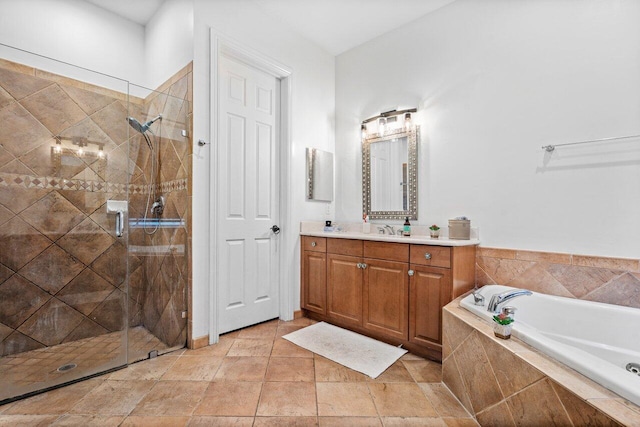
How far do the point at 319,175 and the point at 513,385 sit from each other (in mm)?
2384

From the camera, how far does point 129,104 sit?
7.51ft

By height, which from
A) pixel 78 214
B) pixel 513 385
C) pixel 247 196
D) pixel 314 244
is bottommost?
pixel 513 385

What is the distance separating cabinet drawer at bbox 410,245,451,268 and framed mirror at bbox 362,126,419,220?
25.9 inches

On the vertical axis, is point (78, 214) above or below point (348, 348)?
above

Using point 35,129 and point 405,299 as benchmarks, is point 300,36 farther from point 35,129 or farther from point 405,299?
point 405,299

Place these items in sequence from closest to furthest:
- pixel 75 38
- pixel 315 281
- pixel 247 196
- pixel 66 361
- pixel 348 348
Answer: pixel 66 361, pixel 348 348, pixel 75 38, pixel 247 196, pixel 315 281

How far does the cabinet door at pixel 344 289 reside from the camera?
250 cm

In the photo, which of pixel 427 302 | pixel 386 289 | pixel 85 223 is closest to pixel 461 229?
pixel 427 302

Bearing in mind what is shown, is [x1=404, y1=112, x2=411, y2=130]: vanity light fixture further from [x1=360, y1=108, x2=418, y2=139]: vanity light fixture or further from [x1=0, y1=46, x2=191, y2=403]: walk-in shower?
[x1=0, y1=46, x2=191, y2=403]: walk-in shower

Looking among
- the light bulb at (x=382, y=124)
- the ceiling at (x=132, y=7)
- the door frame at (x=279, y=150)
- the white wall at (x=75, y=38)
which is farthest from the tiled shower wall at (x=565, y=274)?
the ceiling at (x=132, y=7)

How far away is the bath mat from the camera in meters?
2.01

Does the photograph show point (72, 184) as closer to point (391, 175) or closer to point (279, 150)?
point (279, 150)

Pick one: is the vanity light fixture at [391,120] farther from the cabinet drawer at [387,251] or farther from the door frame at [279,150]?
the cabinet drawer at [387,251]

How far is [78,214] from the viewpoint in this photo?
6.97 feet
